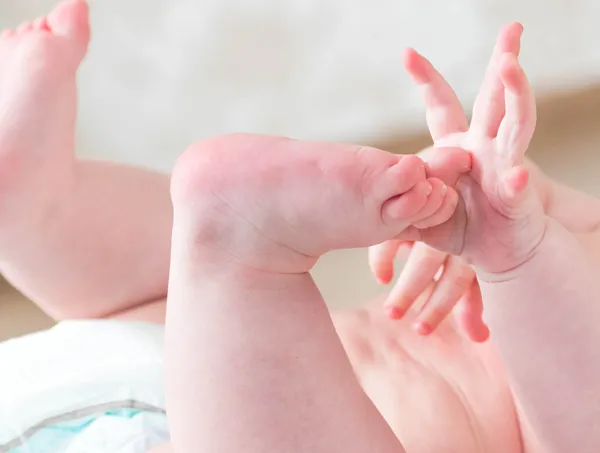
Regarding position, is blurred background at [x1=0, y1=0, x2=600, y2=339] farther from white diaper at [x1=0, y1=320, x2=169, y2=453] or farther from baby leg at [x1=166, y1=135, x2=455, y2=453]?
baby leg at [x1=166, y1=135, x2=455, y2=453]

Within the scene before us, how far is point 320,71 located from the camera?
0.99 metres

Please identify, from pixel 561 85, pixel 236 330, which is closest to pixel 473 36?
pixel 561 85

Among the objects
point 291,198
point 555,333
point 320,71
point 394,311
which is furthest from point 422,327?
point 320,71

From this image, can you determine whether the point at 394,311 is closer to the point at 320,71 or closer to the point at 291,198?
the point at 291,198

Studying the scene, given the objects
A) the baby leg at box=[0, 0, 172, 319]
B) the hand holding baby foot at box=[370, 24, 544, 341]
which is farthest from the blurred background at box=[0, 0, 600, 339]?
the hand holding baby foot at box=[370, 24, 544, 341]

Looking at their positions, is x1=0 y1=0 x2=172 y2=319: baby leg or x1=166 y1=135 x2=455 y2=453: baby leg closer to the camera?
x1=166 y1=135 x2=455 y2=453: baby leg

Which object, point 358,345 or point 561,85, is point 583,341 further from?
point 561,85

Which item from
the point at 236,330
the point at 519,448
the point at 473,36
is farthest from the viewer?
the point at 473,36

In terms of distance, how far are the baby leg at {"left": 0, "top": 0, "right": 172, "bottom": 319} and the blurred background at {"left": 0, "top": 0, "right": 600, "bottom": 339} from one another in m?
0.29

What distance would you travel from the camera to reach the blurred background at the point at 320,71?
95 cm

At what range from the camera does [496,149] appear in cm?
46

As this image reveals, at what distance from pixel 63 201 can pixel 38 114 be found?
8 centimetres

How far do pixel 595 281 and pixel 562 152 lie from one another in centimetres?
54

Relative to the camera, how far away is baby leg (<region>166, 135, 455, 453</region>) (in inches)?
15.7
